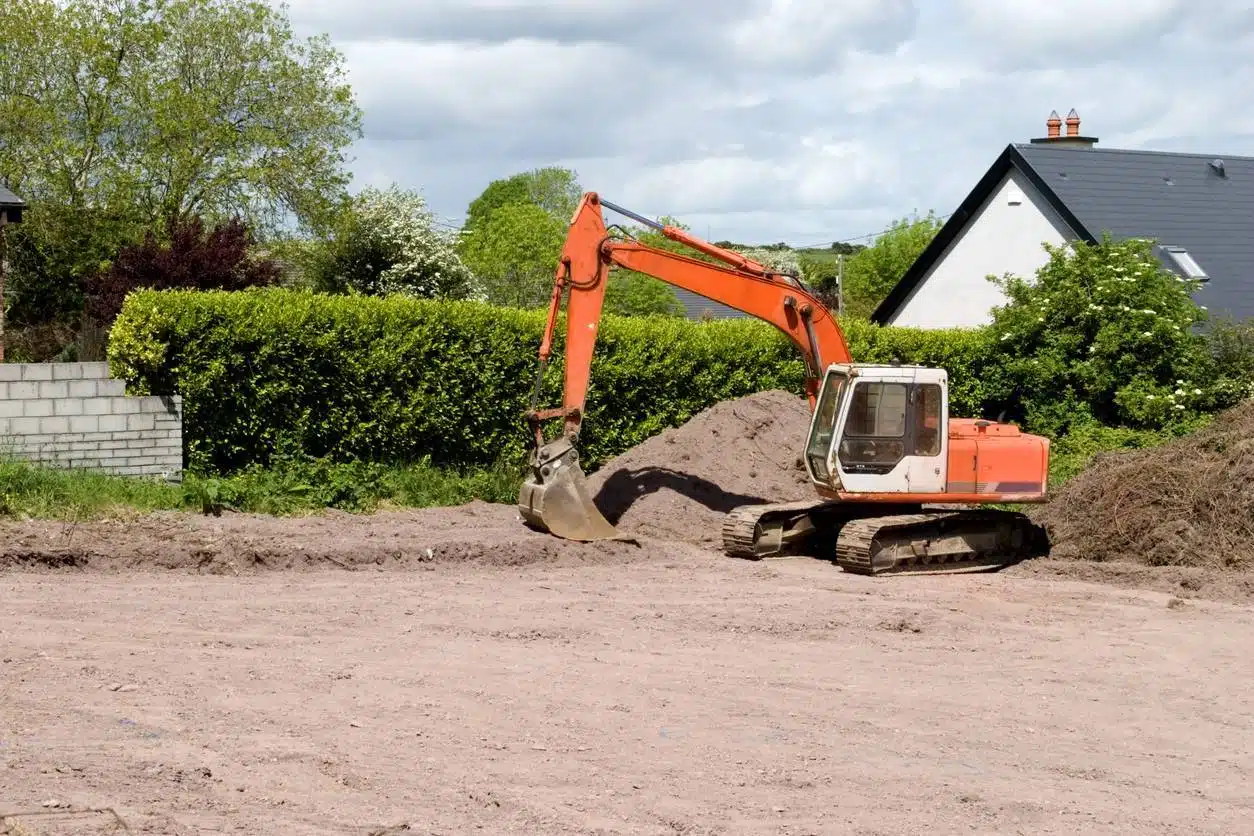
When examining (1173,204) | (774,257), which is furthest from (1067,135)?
(774,257)

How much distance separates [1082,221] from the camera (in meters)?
Result: 27.5

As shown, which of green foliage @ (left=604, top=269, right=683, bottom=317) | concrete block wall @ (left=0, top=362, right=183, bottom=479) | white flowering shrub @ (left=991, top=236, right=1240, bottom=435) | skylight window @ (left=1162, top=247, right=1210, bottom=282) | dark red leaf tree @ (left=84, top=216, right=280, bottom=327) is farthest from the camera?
green foliage @ (left=604, top=269, right=683, bottom=317)

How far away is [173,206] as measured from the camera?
33.7 metres

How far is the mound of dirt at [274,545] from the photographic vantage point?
1325 cm

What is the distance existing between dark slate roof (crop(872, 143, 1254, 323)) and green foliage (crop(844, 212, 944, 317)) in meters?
26.0

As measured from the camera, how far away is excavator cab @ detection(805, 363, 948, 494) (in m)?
14.5

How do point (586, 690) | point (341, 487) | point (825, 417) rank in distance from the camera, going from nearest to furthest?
point (586, 690) → point (825, 417) → point (341, 487)

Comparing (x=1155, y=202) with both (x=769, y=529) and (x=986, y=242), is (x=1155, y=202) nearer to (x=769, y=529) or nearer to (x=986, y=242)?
(x=986, y=242)

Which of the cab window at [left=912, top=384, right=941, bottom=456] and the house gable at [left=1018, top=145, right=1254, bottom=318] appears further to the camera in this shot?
the house gable at [left=1018, top=145, right=1254, bottom=318]

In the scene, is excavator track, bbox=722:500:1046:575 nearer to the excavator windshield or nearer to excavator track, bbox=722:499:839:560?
excavator track, bbox=722:499:839:560

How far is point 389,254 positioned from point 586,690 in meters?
27.0

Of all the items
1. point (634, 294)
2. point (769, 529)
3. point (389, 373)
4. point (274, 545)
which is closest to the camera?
point (274, 545)

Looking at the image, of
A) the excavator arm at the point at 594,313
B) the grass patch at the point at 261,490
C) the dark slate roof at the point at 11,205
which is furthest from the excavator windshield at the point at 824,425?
the dark slate roof at the point at 11,205

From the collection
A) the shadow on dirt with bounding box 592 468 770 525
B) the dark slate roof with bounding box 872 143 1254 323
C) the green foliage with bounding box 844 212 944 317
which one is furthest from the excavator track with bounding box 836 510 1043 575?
the green foliage with bounding box 844 212 944 317
